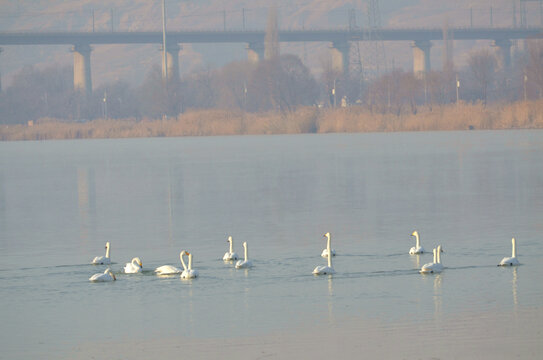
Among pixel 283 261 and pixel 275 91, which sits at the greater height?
pixel 275 91

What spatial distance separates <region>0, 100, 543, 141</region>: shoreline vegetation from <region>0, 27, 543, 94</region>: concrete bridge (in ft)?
83.9

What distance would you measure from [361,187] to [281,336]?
61.1ft

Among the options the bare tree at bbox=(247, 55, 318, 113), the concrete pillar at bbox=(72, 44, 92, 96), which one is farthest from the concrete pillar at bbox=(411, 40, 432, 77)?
the concrete pillar at bbox=(72, 44, 92, 96)

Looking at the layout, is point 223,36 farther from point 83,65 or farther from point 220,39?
point 83,65

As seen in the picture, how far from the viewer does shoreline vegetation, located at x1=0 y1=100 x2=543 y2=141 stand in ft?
229

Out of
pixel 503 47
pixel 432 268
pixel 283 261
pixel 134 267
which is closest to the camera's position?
pixel 432 268

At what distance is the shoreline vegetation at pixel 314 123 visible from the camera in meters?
69.8

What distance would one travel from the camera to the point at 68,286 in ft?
48.6

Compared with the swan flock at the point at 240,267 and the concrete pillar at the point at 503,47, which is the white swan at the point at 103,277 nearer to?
the swan flock at the point at 240,267

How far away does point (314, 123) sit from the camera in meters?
78.6

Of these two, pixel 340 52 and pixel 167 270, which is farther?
pixel 340 52

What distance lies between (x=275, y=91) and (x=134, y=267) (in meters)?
82.0

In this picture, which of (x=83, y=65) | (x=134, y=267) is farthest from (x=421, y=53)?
(x=134, y=267)

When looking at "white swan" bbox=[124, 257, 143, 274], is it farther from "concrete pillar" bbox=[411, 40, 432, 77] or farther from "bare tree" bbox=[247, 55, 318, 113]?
"concrete pillar" bbox=[411, 40, 432, 77]
